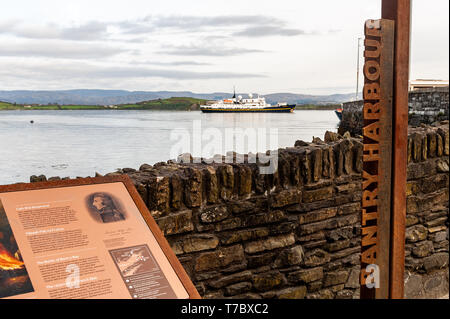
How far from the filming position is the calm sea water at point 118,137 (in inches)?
199

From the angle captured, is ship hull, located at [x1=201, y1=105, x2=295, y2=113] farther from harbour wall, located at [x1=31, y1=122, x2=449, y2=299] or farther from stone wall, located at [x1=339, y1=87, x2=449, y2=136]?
stone wall, located at [x1=339, y1=87, x2=449, y2=136]

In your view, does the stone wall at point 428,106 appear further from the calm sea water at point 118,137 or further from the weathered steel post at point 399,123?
the weathered steel post at point 399,123

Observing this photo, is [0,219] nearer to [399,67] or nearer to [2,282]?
[2,282]

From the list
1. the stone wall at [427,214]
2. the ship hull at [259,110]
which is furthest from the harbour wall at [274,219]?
the ship hull at [259,110]

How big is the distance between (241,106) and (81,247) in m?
5.18

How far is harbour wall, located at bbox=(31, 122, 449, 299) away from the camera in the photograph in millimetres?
2826

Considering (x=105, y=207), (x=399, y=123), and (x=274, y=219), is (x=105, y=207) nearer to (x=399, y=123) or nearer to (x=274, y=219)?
(x=274, y=219)

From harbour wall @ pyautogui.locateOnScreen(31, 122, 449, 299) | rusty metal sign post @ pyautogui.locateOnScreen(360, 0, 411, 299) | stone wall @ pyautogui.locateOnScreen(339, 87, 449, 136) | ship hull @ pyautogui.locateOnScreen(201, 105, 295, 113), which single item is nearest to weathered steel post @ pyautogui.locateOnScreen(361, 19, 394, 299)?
rusty metal sign post @ pyautogui.locateOnScreen(360, 0, 411, 299)

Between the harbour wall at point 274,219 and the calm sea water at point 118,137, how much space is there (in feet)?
1.64

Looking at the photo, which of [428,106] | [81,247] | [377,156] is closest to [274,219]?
[377,156]

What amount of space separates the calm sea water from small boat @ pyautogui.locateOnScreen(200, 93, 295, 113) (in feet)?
0.33

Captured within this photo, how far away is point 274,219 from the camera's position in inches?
126
